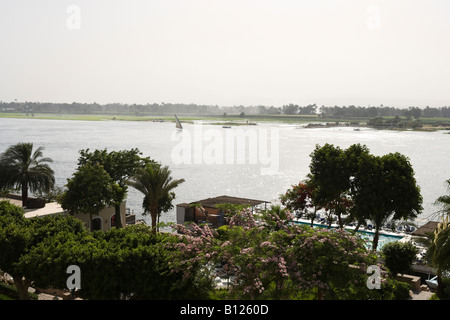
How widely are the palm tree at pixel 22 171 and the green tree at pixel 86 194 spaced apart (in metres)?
8.05

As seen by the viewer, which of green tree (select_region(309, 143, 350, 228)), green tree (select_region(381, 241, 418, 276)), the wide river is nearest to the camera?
green tree (select_region(381, 241, 418, 276))

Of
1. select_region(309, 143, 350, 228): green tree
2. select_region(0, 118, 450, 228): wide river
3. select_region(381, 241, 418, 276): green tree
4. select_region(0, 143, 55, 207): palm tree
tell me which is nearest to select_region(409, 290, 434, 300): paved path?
select_region(381, 241, 418, 276): green tree

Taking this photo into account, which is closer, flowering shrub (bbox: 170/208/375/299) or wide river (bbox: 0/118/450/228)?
flowering shrub (bbox: 170/208/375/299)

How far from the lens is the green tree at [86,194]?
25203 mm

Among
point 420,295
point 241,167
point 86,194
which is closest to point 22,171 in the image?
point 86,194

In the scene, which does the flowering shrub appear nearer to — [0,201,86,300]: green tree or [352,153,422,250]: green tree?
[0,201,86,300]: green tree

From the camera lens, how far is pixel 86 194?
25.2m

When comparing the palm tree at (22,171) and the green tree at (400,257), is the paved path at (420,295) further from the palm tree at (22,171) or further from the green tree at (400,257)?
the palm tree at (22,171)

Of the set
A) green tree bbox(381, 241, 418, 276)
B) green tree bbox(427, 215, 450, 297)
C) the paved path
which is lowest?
the paved path

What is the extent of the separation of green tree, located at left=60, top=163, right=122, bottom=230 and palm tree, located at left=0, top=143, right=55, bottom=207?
8047 mm

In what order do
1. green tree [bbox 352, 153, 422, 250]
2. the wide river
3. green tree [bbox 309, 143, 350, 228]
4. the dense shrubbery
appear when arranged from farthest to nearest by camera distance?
1. the wide river
2. green tree [bbox 309, 143, 350, 228]
3. green tree [bbox 352, 153, 422, 250]
4. the dense shrubbery

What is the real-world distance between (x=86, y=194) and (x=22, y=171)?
10.7 meters

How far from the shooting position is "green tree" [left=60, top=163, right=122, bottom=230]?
992 inches
